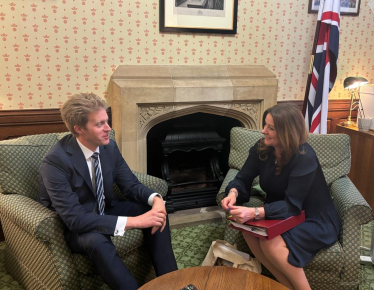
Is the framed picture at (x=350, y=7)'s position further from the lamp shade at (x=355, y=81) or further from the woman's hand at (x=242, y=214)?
the woman's hand at (x=242, y=214)

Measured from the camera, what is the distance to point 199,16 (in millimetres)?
2588

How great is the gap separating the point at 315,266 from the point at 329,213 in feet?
0.92

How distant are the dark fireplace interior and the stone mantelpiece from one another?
0.57ft

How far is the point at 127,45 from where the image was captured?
251cm

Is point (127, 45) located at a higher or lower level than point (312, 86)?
higher

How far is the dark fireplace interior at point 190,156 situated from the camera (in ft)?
8.87

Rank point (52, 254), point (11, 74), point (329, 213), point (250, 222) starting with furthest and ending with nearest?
point (11, 74) → point (329, 213) → point (250, 222) → point (52, 254)

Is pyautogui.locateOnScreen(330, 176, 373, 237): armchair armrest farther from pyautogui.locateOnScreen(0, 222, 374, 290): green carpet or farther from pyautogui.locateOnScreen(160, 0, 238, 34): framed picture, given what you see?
pyautogui.locateOnScreen(160, 0, 238, 34): framed picture

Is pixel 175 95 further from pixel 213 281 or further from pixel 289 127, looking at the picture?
pixel 213 281

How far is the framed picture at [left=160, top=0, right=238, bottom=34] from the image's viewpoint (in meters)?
2.51

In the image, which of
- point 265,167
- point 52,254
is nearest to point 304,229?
point 265,167

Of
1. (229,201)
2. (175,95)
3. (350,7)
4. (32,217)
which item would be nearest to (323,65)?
(350,7)

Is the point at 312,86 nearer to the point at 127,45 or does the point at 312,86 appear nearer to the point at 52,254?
the point at 127,45

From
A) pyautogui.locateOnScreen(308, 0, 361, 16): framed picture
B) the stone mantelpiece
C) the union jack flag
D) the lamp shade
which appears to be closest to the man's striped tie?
the stone mantelpiece
